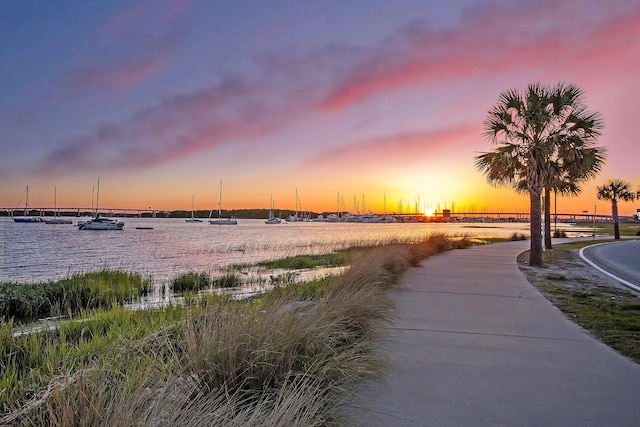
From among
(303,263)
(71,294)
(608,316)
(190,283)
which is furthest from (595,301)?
(303,263)

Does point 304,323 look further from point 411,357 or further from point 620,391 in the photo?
point 620,391

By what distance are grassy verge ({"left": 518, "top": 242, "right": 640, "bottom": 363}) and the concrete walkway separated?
320mm

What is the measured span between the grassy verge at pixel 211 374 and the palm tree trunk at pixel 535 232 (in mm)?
13609

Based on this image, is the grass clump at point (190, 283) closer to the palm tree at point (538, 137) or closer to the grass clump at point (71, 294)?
the grass clump at point (71, 294)

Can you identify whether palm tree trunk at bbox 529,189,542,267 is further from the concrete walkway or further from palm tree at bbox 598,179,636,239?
palm tree at bbox 598,179,636,239

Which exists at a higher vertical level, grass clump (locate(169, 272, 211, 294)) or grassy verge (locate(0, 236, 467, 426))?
grassy verge (locate(0, 236, 467, 426))

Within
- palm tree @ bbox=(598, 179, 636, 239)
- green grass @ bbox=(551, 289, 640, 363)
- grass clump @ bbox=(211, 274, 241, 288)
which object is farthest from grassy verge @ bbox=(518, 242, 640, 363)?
palm tree @ bbox=(598, 179, 636, 239)

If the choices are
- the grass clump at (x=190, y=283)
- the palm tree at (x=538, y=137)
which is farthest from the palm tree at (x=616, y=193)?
the grass clump at (x=190, y=283)

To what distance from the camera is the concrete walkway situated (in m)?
3.99

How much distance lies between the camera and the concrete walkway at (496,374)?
157 inches

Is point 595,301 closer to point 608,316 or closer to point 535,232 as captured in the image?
point 608,316

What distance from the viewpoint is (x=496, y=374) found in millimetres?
5102

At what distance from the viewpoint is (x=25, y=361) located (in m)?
5.55

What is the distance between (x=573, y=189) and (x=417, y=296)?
2461cm
